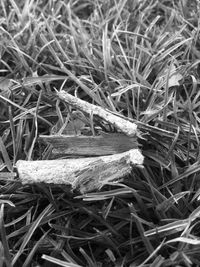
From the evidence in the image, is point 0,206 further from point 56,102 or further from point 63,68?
point 63,68

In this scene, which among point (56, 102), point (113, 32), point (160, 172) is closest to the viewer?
point (160, 172)

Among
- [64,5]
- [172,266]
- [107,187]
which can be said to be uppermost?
[64,5]

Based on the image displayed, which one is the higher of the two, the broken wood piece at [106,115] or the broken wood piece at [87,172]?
the broken wood piece at [106,115]

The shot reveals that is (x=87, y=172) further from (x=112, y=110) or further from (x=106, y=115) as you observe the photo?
(x=112, y=110)

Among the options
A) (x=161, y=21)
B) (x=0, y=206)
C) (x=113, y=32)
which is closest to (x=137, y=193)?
(x=0, y=206)

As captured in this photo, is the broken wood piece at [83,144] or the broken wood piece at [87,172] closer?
the broken wood piece at [87,172]

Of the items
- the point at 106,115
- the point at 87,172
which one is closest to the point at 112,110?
the point at 106,115

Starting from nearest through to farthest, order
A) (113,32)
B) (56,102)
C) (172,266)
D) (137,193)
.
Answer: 1. (172,266)
2. (137,193)
3. (56,102)
4. (113,32)
